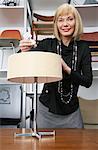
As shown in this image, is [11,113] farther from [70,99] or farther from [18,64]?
[18,64]

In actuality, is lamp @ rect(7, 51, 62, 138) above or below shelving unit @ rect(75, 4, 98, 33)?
below

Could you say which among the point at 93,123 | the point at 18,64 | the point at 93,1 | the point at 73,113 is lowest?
the point at 93,123

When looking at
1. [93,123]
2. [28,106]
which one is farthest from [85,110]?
[28,106]

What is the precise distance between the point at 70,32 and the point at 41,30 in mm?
848

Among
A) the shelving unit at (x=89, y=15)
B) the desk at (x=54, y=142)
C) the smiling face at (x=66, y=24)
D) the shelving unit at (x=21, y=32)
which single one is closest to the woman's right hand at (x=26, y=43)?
the smiling face at (x=66, y=24)

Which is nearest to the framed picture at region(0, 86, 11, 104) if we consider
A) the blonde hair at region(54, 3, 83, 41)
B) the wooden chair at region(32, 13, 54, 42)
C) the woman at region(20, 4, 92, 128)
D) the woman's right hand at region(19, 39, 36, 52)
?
the wooden chair at region(32, 13, 54, 42)

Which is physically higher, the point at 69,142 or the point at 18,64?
the point at 18,64

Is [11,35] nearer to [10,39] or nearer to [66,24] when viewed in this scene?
[10,39]

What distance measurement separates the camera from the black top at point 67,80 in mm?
1400

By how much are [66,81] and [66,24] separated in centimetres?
29

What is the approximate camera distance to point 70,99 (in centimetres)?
145

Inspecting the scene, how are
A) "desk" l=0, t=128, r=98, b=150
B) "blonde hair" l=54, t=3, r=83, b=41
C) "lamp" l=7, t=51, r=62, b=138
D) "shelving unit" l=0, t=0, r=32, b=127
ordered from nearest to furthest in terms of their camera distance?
"desk" l=0, t=128, r=98, b=150, "lamp" l=7, t=51, r=62, b=138, "blonde hair" l=54, t=3, r=83, b=41, "shelving unit" l=0, t=0, r=32, b=127

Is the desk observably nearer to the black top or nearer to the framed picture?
the black top

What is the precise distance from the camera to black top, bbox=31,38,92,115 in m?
1.40
